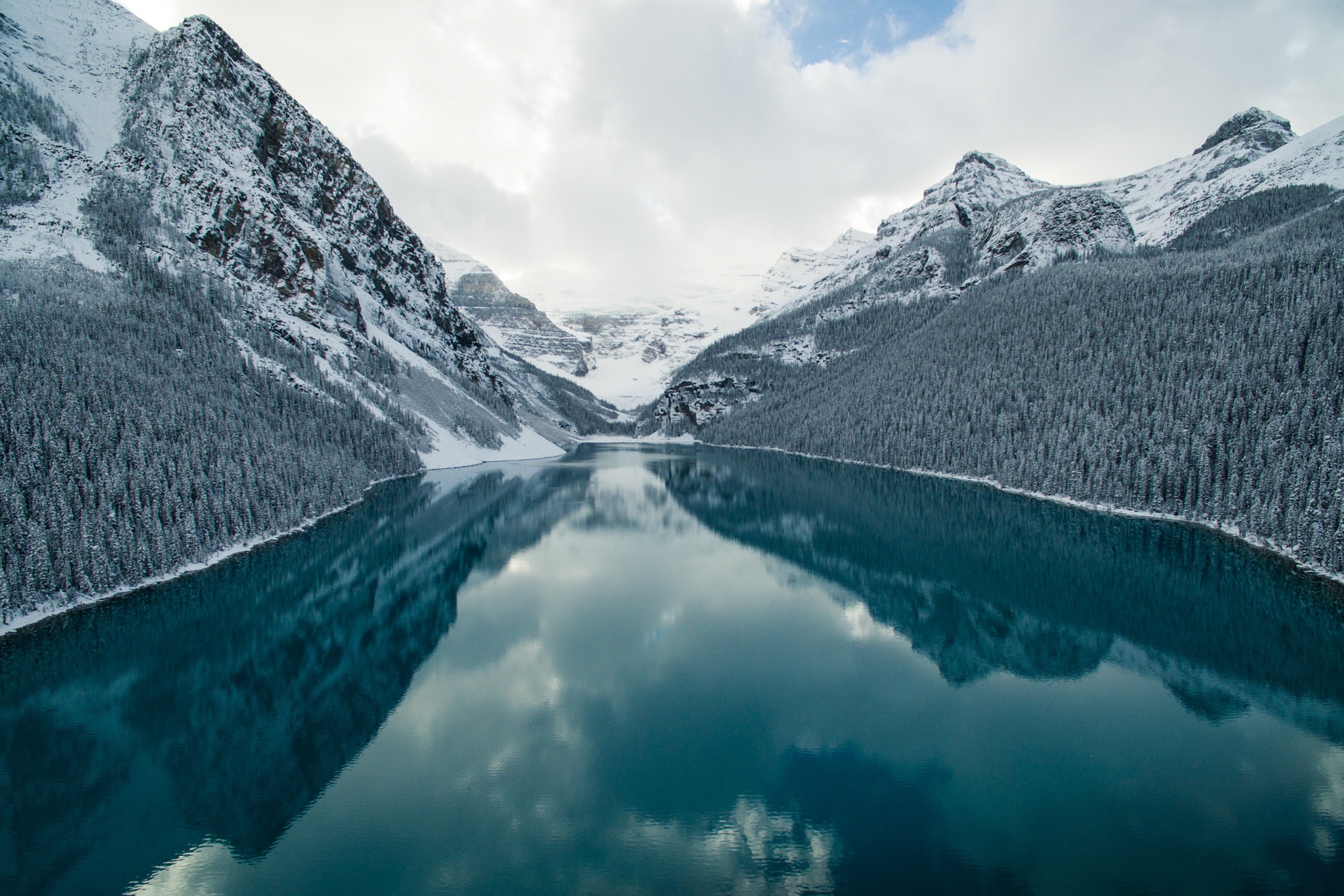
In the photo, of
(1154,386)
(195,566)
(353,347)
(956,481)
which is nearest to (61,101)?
(353,347)

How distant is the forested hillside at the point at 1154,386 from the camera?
52969mm

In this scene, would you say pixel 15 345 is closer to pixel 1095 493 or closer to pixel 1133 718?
pixel 1133 718

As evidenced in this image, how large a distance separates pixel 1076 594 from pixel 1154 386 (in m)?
55.8

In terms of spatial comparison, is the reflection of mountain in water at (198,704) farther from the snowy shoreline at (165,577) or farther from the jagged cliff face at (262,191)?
the jagged cliff face at (262,191)

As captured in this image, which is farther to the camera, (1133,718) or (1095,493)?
(1095,493)

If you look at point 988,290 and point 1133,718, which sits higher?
point 988,290

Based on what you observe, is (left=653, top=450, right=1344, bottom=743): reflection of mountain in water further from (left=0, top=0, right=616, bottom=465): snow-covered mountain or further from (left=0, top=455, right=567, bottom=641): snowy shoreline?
(left=0, top=0, right=616, bottom=465): snow-covered mountain

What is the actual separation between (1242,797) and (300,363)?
11534cm

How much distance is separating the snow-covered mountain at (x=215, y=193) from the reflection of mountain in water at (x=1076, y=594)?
288 feet

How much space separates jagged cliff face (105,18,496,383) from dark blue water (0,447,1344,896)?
96437 mm

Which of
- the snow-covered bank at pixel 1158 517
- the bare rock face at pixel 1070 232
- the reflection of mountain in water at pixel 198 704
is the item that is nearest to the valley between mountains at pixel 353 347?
the snow-covered bank at pixel 1158 517

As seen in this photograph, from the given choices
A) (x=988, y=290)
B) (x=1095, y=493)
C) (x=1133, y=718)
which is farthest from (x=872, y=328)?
(x=1133, y=718)

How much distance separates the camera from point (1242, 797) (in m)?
16.7

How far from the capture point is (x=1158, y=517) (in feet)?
190
